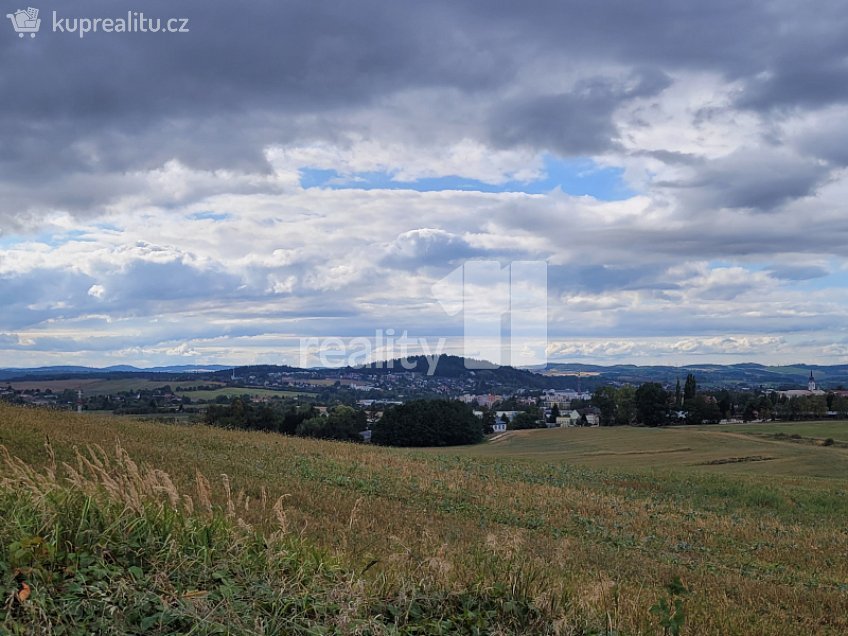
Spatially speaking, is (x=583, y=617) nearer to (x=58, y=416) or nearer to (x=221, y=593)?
(x=221, y=593)

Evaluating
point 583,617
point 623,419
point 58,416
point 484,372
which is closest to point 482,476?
point 58,416

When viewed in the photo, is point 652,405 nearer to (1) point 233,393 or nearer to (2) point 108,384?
(1) point 233,393

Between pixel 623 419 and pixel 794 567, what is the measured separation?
92555 millimetres

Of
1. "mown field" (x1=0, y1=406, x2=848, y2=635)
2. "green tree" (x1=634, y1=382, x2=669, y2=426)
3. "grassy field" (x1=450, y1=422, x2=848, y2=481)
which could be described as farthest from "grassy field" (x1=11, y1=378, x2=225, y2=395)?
"green tree" (x1=634, y1=382, x2=669, y2=426)

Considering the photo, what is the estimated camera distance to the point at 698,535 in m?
16.0

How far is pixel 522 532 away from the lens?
517 inches

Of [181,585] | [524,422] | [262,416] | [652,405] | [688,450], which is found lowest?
[524,422]

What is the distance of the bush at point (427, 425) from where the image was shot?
67.8 metres

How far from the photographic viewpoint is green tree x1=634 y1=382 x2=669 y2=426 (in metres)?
98.6

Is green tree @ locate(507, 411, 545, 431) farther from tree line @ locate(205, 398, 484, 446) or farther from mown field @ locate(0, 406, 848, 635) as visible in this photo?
mown field @ locate(0, 406, 848, 635)

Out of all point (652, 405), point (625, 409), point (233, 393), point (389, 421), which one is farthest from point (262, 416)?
point (625, 409)

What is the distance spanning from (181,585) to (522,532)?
28.6 ft

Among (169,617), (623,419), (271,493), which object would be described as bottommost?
(623,419)

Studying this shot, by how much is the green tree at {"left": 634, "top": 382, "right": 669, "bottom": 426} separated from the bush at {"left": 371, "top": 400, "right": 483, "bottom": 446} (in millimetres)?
36114
